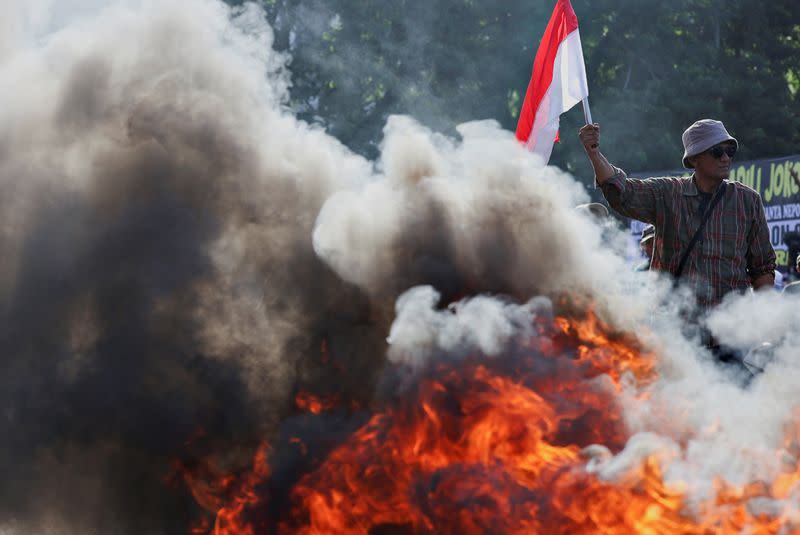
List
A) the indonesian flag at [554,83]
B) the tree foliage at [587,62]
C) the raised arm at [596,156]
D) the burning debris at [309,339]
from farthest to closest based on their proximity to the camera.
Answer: the tree foliage at [587,62] < the indonesian flag at [554,83] < the raised arm at [596,156] < the burning debris at [309,339]

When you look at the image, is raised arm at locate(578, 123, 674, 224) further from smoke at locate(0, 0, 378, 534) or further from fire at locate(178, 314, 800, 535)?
smoke at locate(0, 0, 378, 534)

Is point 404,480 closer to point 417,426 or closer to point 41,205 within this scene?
point 417,426

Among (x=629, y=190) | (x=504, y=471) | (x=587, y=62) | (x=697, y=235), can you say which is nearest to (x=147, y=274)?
(x=504, y=471)

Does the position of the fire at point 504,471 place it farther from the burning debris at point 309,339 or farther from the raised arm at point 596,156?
the raised arm at point 596,156

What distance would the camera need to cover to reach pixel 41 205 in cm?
592

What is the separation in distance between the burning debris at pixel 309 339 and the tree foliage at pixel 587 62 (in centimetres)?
1526

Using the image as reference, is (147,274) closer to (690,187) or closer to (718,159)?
(690,187)

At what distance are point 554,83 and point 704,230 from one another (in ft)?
7.78

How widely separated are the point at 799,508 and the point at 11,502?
3.81m

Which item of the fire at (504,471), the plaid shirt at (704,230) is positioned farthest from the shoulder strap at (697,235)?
the fire at (504,471)

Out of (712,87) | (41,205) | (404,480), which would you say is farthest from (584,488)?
(712,87)

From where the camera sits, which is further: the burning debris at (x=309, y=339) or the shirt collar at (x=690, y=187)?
the shirt collar at (x=690, y=187)

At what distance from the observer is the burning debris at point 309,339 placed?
441cm

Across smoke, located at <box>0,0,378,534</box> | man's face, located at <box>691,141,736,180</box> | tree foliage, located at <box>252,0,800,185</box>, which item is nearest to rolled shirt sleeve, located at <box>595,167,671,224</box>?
man's face, located at <box>691,141,736,180</box>
